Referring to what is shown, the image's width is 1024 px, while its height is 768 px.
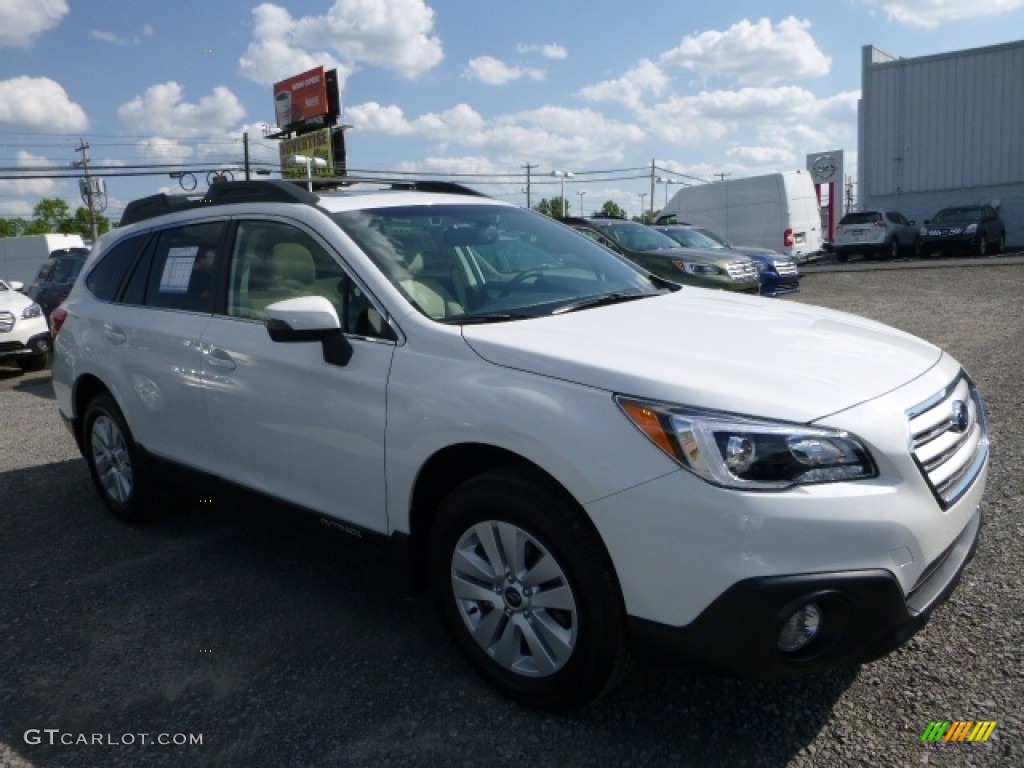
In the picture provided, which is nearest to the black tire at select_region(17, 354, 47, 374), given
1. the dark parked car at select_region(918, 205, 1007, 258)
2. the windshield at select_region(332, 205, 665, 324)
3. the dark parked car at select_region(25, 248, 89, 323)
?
the dark parked car at select_region(25, 248, 89, 323)

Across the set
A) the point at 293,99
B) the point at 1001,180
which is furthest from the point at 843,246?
the point at 293,99

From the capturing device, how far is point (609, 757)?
99.7 inches

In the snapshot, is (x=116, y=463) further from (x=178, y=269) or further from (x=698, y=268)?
(x=698, y=268)

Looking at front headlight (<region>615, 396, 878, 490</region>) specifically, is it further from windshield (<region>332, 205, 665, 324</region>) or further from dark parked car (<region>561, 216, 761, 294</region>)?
dark parked car (<region>561, 216, 761, 294</region>)

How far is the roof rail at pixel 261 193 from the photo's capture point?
12.2 ft

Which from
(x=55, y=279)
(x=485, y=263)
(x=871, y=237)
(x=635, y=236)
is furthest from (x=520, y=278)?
(x=871, y=237)

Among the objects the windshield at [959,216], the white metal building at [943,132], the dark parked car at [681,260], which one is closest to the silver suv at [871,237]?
the windshield at [959,216]

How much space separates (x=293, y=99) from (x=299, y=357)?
35083 mm

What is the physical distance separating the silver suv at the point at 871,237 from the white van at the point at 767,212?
86 centimetres

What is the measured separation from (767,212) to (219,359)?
21.2 metres

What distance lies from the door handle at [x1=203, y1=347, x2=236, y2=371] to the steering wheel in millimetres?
1198

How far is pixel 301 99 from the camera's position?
3500cm

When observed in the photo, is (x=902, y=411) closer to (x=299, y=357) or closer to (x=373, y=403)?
(x=373, y=403)

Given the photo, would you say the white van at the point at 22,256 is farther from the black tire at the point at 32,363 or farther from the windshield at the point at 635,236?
the windshield at the point at 635,236
